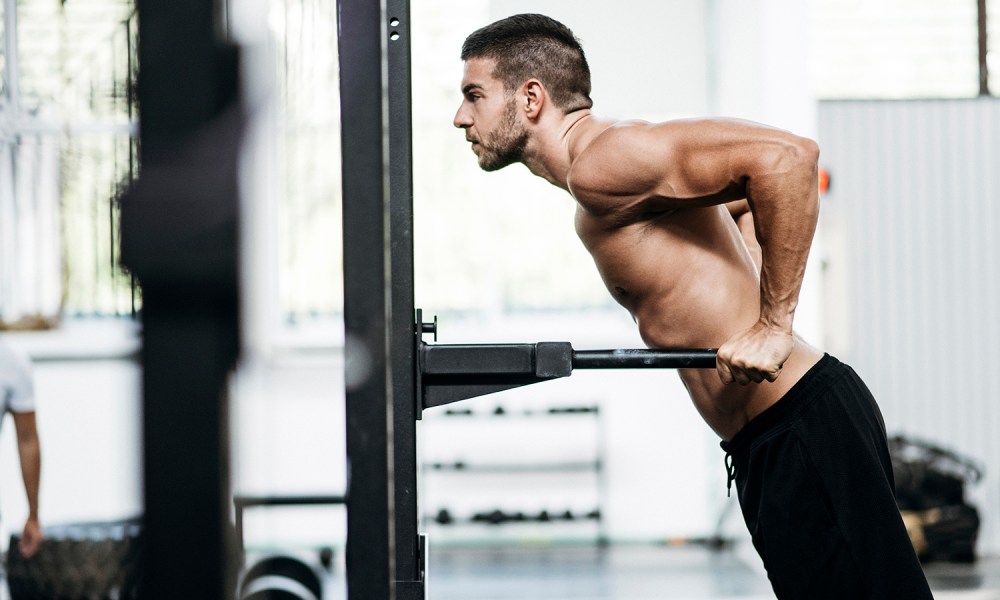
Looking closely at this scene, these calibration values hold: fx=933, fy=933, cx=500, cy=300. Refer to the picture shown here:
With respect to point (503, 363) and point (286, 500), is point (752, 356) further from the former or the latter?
point (286, 500)

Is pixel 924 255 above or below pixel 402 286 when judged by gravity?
above

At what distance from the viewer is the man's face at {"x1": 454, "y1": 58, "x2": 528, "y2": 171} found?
164cm

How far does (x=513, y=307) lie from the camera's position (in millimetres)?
5375

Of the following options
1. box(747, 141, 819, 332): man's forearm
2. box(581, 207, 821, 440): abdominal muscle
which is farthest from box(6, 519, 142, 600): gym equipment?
box(581, 207, 821, 440): abdominal muscle

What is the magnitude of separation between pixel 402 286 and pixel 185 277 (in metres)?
0.69

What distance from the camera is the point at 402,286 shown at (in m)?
1.38

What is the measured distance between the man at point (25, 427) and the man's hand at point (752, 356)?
1014 mm

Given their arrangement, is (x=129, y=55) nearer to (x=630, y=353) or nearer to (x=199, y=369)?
(x=199, y=369)

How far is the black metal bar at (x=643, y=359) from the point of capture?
4.59 ft

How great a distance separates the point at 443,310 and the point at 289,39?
14.9 ft

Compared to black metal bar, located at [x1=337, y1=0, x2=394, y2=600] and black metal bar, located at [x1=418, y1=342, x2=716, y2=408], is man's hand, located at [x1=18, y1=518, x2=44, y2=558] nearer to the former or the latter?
black metal bar, located at [x1=337, y1=0, x2=394, y2=600]

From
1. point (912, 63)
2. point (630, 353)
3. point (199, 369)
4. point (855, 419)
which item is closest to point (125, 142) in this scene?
point (199, 369)

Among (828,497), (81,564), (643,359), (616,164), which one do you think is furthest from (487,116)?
(81,564)

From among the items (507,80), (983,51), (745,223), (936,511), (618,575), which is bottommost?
(618,575)
